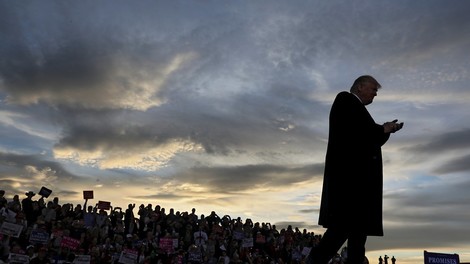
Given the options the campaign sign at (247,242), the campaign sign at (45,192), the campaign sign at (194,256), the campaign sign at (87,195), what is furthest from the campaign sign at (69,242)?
the campaign sign at (247,242)

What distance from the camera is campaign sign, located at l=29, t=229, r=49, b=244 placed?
16.3m

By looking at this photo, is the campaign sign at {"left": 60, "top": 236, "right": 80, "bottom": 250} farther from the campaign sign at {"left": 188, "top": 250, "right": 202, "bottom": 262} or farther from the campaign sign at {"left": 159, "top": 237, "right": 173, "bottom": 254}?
the campaign sign at {"left": 188, "top": 250, "right": 202, "bottom": 262}

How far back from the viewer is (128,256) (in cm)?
1770

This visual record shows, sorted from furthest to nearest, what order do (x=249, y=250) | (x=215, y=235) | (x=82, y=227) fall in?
1. (x=249, y=250)
2. (x=215, y=235)
3. (x=82, y=227)

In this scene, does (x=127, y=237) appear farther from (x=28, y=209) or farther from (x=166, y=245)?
(x=28, y=209)

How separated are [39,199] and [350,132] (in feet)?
52.2

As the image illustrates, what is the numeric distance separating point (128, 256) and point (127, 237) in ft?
5.29

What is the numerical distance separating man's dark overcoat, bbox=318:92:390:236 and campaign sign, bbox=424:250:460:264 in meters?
7.01

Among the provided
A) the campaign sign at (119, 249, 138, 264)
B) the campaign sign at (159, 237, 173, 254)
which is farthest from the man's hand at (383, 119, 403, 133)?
the campaign sign at (159, 237, 173, 254)

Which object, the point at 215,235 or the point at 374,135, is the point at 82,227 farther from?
the point at 374,135

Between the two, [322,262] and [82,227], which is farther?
[82,227]

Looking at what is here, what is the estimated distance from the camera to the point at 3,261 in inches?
595

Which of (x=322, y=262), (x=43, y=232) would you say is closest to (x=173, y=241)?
(x=43, y=232)

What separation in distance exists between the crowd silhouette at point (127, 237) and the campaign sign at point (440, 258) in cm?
985
